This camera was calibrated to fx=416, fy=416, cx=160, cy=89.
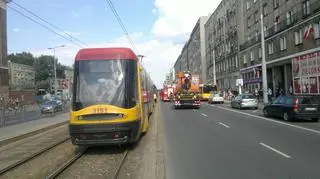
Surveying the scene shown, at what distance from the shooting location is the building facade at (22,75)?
135750 millimetres

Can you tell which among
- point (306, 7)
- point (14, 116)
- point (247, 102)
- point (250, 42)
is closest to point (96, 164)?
point (14, 116)

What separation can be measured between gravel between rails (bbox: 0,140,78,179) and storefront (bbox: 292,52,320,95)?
86.6 feet

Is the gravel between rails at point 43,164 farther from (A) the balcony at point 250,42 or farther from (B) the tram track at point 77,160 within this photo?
(A) the balcony at point 250,42

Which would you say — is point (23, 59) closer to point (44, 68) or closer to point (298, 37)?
point (44, 68)

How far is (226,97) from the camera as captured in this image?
6431cm

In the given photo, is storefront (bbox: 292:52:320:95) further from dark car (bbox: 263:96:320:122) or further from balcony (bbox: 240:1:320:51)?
dark car (bbox: 263:96:320:122)

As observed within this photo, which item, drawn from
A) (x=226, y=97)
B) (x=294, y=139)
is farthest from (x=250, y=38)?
(x=294, y=139)

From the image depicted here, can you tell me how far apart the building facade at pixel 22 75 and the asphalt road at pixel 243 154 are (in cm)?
12303

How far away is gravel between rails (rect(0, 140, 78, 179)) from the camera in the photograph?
995 centimetres

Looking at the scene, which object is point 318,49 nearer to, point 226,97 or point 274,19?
point 274,19

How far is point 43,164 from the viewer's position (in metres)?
11.5

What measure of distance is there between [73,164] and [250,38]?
168ft

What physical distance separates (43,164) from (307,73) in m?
30.6

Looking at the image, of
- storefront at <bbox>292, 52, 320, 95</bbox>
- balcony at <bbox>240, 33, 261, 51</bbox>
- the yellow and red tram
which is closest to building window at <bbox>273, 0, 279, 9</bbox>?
balcony at <bbox>240, 33, 261, 51</bbox>
